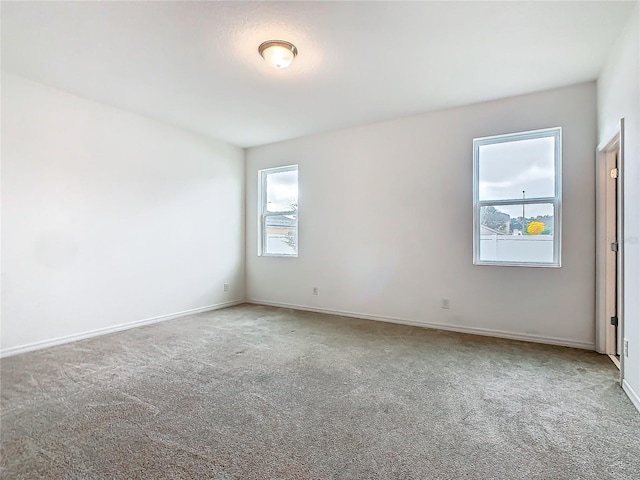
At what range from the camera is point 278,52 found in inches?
104

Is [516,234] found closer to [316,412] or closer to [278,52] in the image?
[316,412]

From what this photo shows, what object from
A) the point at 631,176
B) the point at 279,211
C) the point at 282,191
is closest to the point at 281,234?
the point at 279,211

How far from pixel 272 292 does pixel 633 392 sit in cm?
441

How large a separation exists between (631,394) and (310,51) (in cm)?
349

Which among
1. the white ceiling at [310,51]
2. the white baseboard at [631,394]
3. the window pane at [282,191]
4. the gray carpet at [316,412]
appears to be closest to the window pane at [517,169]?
the white ceiling at [310,51]

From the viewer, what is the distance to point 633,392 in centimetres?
222

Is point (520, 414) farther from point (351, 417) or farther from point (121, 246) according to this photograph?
point (121, 246)

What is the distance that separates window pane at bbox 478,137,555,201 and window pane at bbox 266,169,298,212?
2.74 meters

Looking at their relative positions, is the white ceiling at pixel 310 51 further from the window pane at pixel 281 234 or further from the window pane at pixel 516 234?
the window pane at pixel 281 234

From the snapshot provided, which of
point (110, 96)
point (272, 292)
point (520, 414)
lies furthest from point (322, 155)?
point (520, 414)

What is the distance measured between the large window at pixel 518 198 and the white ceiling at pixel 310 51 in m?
0.59

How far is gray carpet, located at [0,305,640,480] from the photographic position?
161cm

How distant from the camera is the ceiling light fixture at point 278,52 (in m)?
2.62

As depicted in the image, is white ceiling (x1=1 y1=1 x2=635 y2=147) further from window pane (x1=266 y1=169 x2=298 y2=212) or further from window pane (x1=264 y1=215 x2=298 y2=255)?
window pane (x1=264 y1=215 x2=298 y2=255)
